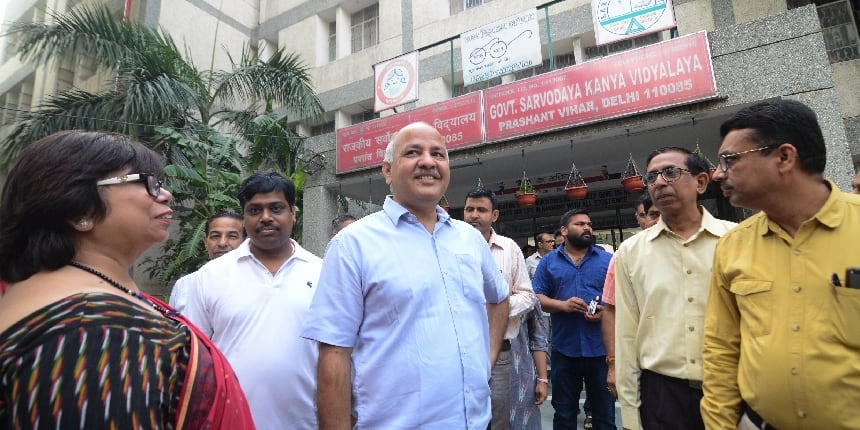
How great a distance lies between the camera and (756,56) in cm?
500

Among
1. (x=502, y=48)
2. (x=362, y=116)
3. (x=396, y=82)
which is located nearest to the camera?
(x=502, y=48)

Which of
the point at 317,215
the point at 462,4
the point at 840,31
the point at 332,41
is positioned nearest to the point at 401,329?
the point at 317,215

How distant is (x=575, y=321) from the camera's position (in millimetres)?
3611

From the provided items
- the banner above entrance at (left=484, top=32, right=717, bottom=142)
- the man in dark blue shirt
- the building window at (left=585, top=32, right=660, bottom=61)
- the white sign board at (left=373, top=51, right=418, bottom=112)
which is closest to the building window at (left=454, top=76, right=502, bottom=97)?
the building window at (left=585, top=32, right=660, bottom=61)

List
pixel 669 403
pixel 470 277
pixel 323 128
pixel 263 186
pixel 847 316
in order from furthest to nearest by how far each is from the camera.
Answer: pixel 323 128
pixel 263 186
pixel 669 403
pixel 470 277
pixel 847 316

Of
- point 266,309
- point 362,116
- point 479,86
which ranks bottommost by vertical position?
point 266,309

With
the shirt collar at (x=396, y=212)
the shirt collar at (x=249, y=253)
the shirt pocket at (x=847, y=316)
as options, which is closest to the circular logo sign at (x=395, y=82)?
the shirt collar at (x=249, y=253)

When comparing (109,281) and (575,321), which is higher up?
(109,281)

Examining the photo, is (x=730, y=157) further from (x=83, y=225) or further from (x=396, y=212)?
(x=83, y=225)

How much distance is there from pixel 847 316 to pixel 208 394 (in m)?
1.86

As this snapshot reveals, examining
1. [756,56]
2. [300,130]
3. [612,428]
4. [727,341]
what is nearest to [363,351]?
[727,341]

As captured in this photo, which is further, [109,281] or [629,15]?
[629,15]

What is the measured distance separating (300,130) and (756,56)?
36.2 ft

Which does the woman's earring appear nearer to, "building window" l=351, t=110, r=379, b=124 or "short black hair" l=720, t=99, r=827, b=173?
"short black hair" l=720, t=99, r=827, b=173
